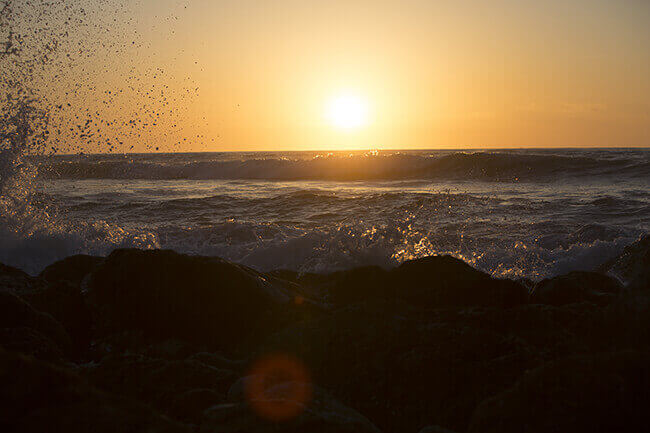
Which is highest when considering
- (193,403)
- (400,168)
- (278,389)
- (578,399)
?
(400,168)

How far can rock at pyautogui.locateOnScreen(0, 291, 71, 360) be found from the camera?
2.27 meters

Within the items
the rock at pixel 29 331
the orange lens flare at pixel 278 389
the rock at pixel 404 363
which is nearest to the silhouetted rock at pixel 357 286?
the rock at pixel 404 363

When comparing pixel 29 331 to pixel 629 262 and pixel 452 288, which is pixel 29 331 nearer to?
pixel 452 288

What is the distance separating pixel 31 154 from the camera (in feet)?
25.0

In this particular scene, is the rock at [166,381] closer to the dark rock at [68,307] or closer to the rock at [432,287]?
the dark rock at [68,307]

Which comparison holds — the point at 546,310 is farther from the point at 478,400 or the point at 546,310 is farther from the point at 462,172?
the point at 462,172

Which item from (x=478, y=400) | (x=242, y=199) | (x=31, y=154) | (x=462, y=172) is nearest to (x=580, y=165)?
(x=462, y=172)

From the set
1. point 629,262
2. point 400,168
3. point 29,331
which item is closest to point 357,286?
point 29,331

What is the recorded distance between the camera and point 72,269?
4.16 metres

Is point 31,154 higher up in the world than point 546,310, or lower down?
higher up

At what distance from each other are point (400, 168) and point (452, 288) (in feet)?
65.9

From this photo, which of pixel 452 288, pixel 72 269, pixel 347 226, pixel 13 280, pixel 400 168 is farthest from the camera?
pixel 400 168

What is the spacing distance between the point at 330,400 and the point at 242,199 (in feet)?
38.1

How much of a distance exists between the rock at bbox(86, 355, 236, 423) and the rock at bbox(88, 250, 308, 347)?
1.87 ft
